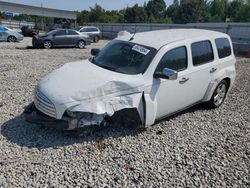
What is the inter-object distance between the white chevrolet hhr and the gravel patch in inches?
12.6

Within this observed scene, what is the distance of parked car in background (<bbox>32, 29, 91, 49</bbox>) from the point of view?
1784cm

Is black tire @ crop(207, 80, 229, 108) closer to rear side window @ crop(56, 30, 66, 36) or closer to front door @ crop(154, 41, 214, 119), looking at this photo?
front door @ crop(154, 41, 214, 119)

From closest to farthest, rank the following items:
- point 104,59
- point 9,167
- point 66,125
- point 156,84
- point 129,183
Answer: point 129,183 → point 9,167 → point 66,125 → point 156,84 → point 104,59

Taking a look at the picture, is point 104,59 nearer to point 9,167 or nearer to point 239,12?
point 9,167

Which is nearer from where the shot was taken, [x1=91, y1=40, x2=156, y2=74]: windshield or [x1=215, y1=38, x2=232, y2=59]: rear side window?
[x1=91, y1=40, x2=156, y2=74]: windshield

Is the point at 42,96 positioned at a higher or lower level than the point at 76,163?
higher

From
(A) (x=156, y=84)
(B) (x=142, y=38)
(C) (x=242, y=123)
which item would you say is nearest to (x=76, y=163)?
(A) (x=156, y=84)

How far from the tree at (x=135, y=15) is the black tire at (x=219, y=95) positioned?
232 ft

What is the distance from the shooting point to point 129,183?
344 cm

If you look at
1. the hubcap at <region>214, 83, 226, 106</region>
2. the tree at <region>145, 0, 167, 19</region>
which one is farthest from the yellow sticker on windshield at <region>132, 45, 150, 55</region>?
the tree at <region>145, 0, 167, 19</region>

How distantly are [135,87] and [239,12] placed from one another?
227ft

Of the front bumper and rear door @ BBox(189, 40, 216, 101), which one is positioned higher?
rear door @ BBox(189, 40, 216, 101)

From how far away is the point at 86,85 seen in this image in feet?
13.9

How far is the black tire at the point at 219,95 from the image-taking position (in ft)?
19.9
